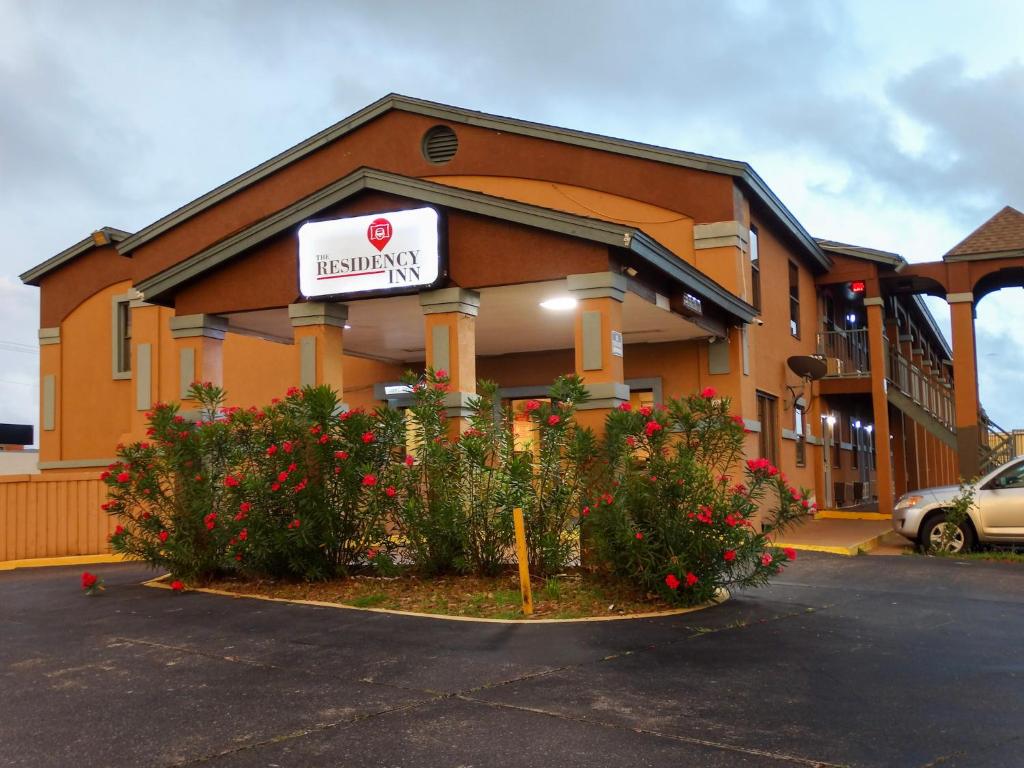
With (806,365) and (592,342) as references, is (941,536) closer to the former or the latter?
(806,365)

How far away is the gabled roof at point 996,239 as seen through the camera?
21047mm

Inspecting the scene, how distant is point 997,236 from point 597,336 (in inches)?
554

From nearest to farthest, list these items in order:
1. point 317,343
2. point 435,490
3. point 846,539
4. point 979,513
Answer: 1. point 435,490
2. point 317,343
3. point 979,513
4. point 846,539

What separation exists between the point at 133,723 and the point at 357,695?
4.32ft

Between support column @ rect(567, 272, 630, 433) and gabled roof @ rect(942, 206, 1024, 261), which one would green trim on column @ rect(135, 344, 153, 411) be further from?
gabled roof @ rect(942, 206, 1024, 261)

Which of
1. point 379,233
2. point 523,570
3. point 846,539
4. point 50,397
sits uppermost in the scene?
point 379,233

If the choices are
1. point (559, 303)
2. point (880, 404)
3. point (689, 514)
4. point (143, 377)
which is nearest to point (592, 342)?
point (559, 303)

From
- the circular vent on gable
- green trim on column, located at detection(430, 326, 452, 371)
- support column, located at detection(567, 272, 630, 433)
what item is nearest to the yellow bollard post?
support column, located at detection(567, 272, 630, 433)

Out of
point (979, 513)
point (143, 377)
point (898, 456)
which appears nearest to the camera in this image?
point (979, 513)

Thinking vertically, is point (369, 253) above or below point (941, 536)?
above

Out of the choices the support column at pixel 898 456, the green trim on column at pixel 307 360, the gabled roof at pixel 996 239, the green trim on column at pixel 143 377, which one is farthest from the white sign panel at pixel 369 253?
the support column at pixel 898 456

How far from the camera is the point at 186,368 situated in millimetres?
13852

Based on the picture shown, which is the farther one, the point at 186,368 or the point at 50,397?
the point at 50,397

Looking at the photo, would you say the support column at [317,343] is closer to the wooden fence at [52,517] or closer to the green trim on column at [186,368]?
the green trim on column at [186,368]
